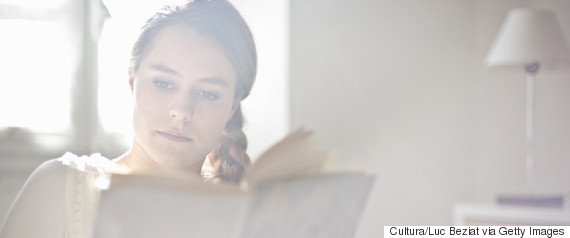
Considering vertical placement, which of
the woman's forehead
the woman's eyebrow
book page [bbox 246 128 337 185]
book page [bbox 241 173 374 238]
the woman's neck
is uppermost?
the woman's forehead

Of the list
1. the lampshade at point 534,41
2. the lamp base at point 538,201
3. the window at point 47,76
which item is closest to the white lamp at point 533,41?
the lampshade at point 534,41

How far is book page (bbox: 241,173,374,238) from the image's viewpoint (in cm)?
39

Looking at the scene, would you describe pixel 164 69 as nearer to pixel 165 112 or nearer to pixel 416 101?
pixel 165 112

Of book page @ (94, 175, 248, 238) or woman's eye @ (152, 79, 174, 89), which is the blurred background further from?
book page @ (94, 175, 248, 238)

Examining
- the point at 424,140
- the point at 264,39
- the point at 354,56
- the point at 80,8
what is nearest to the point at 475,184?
the point at 424,140

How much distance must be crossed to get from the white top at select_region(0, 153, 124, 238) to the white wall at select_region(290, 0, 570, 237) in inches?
86.1

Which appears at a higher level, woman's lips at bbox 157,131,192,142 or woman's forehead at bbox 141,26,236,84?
woman's forehead at bbox 141,26,236,84

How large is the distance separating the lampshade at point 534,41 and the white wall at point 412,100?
0.60 metres

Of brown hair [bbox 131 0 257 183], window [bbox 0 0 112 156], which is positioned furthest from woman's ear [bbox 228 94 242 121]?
window [bbox 0 0 112 156]

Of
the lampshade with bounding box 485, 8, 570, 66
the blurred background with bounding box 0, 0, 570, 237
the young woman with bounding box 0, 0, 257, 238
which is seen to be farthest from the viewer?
the blurred background with bounding box 0, 0, 570, 237

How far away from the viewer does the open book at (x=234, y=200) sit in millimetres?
357

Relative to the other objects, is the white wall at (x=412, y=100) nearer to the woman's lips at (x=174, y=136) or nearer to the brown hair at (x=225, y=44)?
the brown hair at (x=225, y=44)

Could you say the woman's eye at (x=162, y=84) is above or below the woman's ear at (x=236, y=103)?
above

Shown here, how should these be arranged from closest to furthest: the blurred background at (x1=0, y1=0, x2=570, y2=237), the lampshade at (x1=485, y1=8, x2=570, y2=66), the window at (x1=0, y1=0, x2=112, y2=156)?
the window at (x1=0, y1=0, x2=112, y2=156) → the lampshade at (x1=485, y1=8, x2=570, y2=66) → the blurred background at (x1=0, y1=0, x2=570, y2=237)
